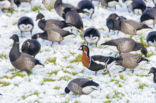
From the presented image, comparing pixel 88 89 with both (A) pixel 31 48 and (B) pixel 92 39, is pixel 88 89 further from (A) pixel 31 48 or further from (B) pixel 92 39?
(B) pixel 92 39

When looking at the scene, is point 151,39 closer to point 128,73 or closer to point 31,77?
point 128,73

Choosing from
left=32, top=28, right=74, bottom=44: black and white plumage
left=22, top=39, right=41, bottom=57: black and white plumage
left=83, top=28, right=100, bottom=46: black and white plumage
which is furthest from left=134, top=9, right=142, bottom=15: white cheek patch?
left=22, top=39, right=41, bottom=57: black and white plumage

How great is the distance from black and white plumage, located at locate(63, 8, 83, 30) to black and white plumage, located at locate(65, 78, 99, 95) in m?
6.49

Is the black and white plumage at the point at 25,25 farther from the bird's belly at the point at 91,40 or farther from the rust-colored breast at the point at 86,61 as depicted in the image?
the rust-colored breast at the point at 86,61

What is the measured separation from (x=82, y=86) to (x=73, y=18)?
750 centimetres

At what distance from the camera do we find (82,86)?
10242 millimetres

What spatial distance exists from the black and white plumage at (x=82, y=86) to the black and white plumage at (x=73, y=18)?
649cm

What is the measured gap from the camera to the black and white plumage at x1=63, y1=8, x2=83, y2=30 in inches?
656

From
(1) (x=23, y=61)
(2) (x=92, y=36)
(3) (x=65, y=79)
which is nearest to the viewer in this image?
(3) (x=65, y=79)

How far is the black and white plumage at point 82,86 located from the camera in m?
10.2

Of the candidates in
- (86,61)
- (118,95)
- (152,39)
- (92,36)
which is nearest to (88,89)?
(118,95)

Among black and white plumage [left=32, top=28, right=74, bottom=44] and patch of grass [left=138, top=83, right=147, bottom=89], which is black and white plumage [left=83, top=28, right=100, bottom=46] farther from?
patch of grass [left=138, top=83, right=147, bottom=89]

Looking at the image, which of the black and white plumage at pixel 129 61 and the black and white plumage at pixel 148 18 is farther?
the black and white plumage at pixel 148 18

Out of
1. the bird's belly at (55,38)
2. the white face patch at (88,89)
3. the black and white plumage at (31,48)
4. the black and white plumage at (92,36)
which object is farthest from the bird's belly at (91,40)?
the white face patch at (88,89)
